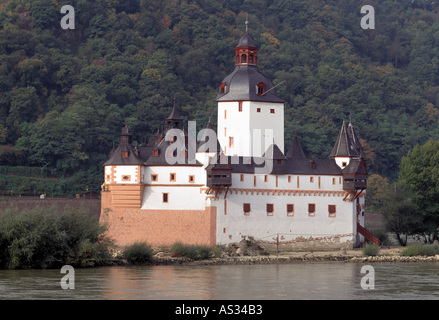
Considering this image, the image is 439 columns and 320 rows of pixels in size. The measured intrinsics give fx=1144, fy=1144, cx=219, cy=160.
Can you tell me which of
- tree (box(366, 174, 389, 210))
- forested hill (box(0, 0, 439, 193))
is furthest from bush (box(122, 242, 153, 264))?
tree (box(366, 174, 389, 210))

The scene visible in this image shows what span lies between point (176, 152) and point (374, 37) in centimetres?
9927

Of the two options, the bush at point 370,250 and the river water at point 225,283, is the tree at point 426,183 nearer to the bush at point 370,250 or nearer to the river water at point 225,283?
the bush at point 370,250

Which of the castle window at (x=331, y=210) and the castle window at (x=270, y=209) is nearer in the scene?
the castle window at (x=270, y=209)

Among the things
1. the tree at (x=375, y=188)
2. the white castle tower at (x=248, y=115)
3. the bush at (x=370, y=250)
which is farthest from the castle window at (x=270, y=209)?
the tree at (x=375, y=188)

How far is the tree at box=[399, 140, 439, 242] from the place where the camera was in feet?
257

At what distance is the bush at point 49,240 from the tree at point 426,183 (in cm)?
2523

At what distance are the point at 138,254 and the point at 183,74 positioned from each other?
67637mm

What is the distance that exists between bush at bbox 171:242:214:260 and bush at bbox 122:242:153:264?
9.47 ft

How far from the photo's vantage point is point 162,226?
7206cm

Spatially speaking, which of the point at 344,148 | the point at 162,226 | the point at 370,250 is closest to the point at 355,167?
the point at 344,148

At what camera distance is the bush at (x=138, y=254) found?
208 ft

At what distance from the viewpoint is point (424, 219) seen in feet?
259

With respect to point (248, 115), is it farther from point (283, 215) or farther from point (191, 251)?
point (191, 251)
